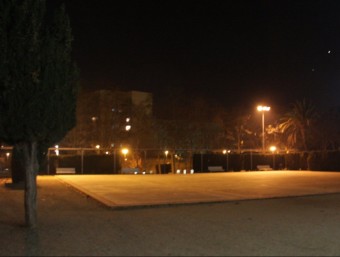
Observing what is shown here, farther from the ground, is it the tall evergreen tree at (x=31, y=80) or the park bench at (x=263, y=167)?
the tall evergreen tree at (x=31, y=80)

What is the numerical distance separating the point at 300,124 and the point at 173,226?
2463 inches

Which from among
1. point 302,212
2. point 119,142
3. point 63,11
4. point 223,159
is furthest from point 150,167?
point 63,11

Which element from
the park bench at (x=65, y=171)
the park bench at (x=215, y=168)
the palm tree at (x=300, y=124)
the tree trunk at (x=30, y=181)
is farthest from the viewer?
the palm tree at (x=300, y=124)

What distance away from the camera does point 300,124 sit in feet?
238

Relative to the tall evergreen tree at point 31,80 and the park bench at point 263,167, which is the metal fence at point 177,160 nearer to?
the park bench at point 263,167

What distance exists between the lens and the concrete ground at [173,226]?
9.89 metres

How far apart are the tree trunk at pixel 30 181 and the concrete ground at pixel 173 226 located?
337 millimetres

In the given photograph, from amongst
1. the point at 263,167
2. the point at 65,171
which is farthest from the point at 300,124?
the point at 65,171

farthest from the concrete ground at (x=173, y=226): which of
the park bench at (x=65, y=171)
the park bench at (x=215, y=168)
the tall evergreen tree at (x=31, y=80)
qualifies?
the park bench at (x=215, y=168)

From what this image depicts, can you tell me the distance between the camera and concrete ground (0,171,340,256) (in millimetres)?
9891

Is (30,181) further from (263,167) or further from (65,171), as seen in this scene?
(263,167)

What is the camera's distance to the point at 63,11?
1245 centimetres

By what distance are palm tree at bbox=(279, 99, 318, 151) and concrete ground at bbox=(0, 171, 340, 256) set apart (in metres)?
53.2

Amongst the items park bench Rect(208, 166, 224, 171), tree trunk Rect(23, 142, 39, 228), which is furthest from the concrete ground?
park bench Rect(208, 166, 224, 171)
